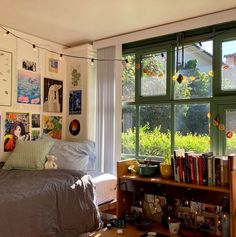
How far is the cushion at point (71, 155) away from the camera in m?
2.90

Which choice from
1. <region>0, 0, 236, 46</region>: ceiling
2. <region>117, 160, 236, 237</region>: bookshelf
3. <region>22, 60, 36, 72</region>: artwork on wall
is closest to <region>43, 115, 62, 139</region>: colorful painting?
<region>22, 60, 36, 72</region>: artwork on wall

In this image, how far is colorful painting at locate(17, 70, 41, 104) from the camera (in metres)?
3.26

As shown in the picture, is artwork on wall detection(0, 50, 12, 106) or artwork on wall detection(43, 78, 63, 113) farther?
artwork on wall detection(43, 78, 63, 113)

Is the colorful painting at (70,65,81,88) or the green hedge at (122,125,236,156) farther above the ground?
the colorful painting at (70,65,81,88)

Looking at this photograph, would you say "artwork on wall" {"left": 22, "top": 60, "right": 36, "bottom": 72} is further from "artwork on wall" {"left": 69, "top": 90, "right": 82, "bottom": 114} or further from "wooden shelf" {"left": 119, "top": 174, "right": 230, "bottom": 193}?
"wooden shelf" {"left": 119, "top": 174, "right": 230, "bottom": 193}

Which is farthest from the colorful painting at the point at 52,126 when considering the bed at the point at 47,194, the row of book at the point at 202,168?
the row of book at the point at 202,168

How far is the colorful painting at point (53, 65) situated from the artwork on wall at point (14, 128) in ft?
2.28

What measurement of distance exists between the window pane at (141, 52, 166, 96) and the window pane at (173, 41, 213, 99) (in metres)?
0.19

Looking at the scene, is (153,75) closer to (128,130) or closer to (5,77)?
(128,130)

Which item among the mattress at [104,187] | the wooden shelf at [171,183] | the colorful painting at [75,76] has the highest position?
the colorful painting at [75,76]

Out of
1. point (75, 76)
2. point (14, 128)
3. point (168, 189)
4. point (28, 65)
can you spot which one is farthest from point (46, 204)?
point (75, 76)

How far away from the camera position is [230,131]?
2689 mm

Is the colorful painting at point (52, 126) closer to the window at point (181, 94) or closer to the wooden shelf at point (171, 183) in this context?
the window at point (181, 94)

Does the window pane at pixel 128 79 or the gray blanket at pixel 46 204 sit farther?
the window pane at pixel 128 79
